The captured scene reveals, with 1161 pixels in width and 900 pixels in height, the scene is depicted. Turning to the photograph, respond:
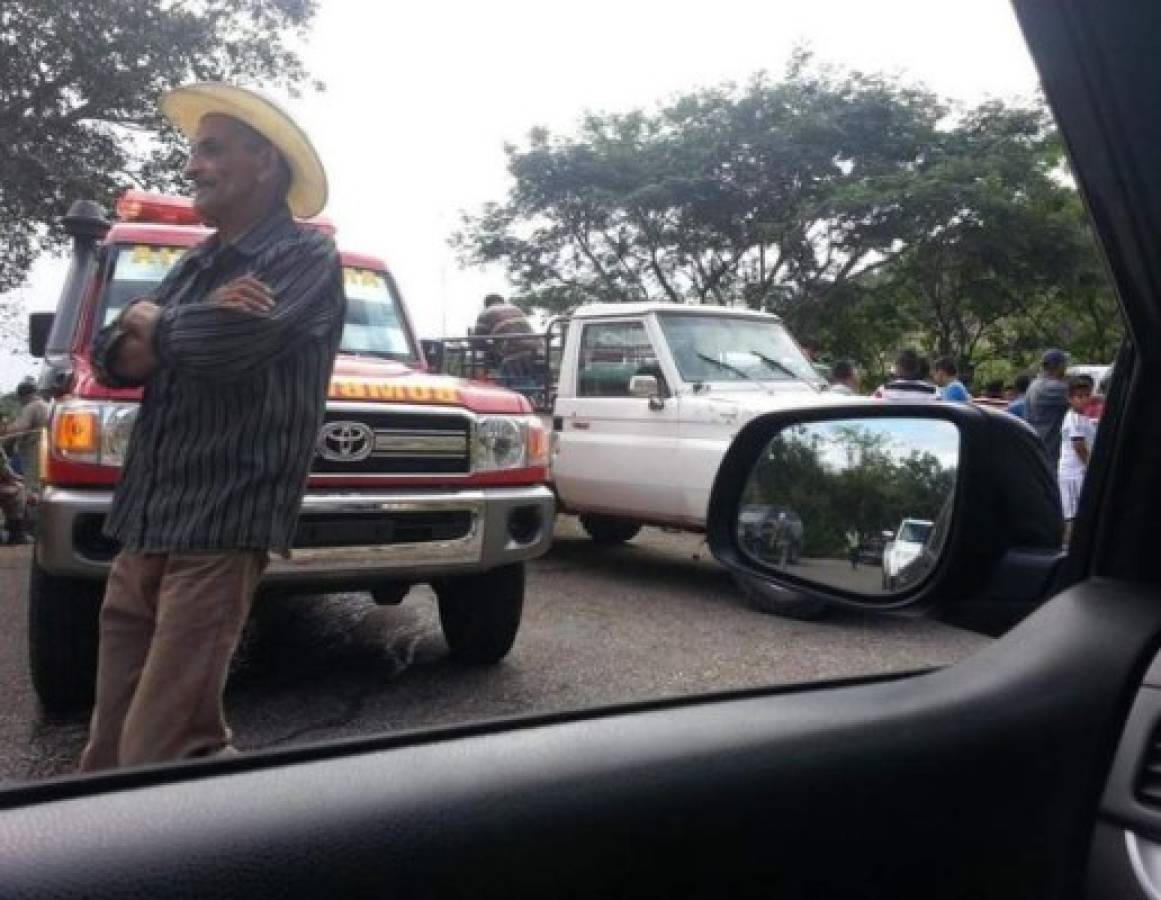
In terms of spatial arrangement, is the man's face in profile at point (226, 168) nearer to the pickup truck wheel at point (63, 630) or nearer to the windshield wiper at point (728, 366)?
the pickup truck wheel at point (63, 630)

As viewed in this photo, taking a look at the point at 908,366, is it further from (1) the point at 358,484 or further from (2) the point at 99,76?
(2) the point at 99,76

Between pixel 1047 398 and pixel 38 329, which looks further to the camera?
pixel 38 329

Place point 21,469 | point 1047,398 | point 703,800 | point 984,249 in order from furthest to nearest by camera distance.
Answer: point 984,249
point 21,469
point 1047,398
point 703,800

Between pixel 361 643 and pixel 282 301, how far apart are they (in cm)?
308

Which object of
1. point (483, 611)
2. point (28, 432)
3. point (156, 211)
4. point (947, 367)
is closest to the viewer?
point (483, 611)

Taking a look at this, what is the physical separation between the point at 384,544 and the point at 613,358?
145 inches

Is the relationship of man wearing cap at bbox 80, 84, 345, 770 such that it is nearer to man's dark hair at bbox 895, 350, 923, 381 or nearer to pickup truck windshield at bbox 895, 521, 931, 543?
pickup truck windshield at bbox 895, 521, 931, 543

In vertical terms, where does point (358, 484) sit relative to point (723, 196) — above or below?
below

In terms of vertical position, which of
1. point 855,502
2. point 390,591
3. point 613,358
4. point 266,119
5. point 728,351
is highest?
point 266,119

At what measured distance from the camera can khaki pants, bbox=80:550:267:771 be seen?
225cm

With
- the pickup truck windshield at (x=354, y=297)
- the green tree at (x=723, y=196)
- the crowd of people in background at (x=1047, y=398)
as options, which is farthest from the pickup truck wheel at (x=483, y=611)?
the green tree at (x=723, y=196)

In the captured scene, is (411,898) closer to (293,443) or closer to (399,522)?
(293,443)

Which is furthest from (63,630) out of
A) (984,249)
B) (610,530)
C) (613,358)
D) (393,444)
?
(984,249)

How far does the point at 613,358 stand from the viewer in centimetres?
714
